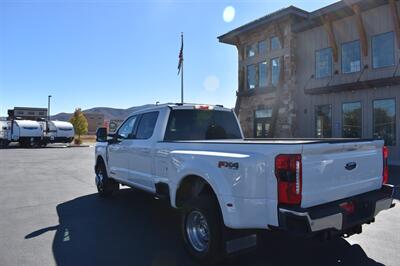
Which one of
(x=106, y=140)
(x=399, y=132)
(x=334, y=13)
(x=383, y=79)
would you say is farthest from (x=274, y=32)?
(x=106, y=140)

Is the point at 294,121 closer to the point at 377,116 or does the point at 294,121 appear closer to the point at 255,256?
the point at 377,116

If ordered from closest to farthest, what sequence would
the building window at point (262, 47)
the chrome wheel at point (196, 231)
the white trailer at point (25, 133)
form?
the chrome wheel at point (196, 231) → the building window at point (262, 47) → the white trailer at point (25, 133)

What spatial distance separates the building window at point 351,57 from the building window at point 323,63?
0.90 m

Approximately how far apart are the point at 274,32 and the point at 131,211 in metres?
19.6

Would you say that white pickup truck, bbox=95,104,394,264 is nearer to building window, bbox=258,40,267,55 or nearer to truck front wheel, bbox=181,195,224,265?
truck front wheel, bbox=181,195,224,265

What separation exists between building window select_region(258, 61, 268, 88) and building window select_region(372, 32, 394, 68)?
7.81 metres

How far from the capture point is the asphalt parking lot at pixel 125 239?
439 cm

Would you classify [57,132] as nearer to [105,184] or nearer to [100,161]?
[100,161]

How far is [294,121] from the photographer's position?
2200 cm

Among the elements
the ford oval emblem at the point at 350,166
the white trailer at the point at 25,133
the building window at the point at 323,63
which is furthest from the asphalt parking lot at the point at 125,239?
the white trailer at the point at 25,133

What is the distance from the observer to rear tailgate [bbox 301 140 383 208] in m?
3.42

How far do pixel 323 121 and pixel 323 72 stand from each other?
2.91 m

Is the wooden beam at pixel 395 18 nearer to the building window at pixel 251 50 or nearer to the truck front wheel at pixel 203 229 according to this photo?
the building window at pixel 251 50

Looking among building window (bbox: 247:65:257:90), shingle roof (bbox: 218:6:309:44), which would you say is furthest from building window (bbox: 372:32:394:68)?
building window (bbox: 247:65:257:90)
